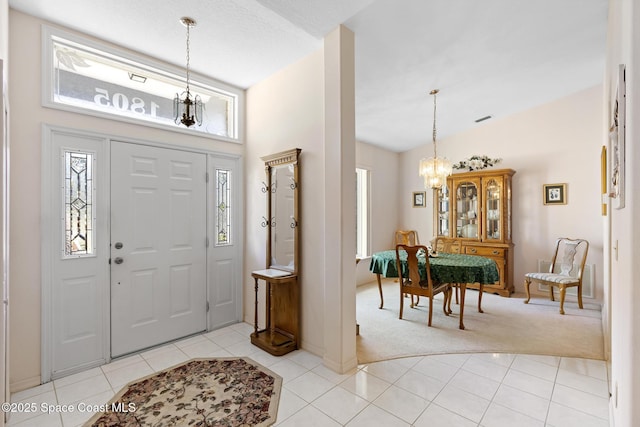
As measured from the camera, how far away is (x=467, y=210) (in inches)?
206

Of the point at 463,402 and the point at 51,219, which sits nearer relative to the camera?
the point at 463,402

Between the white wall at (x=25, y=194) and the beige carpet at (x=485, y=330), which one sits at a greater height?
the white wall at (x=25, y=194)

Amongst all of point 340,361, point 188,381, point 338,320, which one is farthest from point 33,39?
point 340,361

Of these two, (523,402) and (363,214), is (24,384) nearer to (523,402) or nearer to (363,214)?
(523,402)

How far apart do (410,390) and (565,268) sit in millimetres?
3644

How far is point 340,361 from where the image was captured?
2.50 metres

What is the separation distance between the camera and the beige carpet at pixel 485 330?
2.91 m

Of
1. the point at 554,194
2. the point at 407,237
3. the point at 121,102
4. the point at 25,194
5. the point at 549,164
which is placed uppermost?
the point at 121,102

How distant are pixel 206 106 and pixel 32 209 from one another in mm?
1920

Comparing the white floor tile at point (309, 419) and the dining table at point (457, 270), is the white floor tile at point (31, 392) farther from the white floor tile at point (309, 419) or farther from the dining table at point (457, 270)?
the dining table at point (457, 270)

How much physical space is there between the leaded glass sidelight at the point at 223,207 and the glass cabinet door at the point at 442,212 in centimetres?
381

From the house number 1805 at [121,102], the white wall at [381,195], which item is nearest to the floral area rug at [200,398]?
the house number 1805 at [121,102]

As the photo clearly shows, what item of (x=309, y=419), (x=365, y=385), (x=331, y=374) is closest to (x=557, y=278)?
(x=365, y=385)

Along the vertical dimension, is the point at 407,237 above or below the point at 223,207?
below
